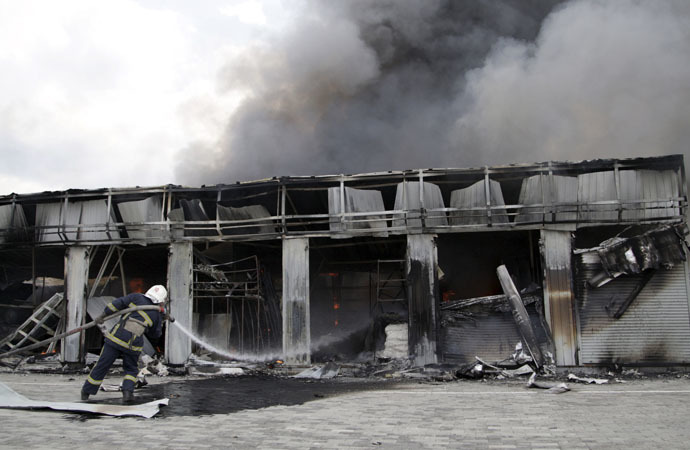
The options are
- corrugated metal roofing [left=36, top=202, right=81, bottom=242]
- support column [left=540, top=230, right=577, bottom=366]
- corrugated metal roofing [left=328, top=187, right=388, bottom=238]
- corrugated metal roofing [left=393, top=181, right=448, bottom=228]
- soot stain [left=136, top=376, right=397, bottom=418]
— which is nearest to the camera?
soot stain [left=136, top=376, right=397, bottom=418]

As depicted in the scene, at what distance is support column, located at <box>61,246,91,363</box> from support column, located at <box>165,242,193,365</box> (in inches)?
113

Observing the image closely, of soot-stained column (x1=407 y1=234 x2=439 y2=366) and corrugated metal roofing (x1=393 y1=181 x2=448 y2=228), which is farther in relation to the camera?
corrugated metal roofing (x1=393 y1=181 x2=448 y2=228)

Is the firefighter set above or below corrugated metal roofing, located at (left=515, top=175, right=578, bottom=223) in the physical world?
below

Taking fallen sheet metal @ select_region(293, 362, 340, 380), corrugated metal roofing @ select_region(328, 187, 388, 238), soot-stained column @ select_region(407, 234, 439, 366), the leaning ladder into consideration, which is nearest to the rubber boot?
fallen sheet metal @ select_region(293, 362, 340, 380)

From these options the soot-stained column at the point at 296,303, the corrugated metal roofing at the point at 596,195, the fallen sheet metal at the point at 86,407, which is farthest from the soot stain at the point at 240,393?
the corrugated metal roofing at the point at 596,195

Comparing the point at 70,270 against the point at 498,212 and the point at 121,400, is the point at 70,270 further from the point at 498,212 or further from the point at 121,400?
the point at 498,212

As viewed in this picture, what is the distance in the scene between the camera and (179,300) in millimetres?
16109

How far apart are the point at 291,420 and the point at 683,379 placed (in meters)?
10.6

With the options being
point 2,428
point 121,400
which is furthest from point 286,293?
point 2,428

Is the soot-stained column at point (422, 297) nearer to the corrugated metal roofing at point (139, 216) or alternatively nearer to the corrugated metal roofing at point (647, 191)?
the corrugated metal roofing at point (647, 191)

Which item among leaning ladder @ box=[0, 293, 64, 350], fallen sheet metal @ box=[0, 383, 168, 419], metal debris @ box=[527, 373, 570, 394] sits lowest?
metal debris @ box=[527, 373, 570, 394]

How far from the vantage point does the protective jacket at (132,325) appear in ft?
27.9

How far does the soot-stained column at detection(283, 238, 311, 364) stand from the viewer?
50.7ft

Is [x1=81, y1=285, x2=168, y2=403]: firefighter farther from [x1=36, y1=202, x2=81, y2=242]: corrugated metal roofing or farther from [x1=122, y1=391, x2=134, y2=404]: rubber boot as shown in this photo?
[x1=36, y1=202, x2=81, y2=242]: corrugated metal roofing
